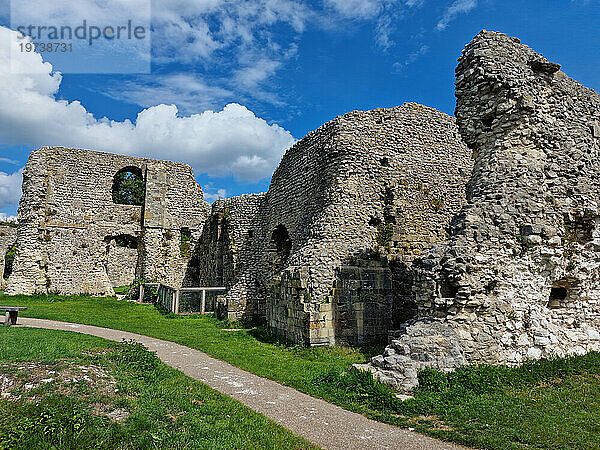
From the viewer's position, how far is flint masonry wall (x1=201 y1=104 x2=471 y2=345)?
449 inches

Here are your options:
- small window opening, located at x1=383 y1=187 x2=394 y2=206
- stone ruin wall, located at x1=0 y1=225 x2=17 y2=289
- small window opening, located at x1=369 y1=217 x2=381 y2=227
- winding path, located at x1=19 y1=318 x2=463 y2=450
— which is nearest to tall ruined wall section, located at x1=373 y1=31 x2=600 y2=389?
winding path, located at x1=19 y1=318 x2=463 y2=450

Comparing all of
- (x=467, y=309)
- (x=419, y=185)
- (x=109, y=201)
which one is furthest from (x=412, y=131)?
(x=109, y=201)

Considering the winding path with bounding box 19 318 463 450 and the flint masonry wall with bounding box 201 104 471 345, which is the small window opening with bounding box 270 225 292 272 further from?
the winding path with bounding box 19 318 463 450

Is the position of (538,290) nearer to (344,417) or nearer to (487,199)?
(487,199)

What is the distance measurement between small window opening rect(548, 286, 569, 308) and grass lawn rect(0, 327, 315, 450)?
23.3 feet

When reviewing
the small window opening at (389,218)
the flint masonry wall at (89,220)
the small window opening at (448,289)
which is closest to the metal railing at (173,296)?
the flint masonry wall at (89,220)

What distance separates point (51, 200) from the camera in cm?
2267

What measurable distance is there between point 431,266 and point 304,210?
19.3 ft

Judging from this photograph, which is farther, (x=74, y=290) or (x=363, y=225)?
(x=74, y=290)

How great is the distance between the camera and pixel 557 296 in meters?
9.80

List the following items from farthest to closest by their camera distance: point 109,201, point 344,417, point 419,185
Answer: point 109,201 < point 419,185 < point 344,417

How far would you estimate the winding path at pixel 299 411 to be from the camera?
534cm

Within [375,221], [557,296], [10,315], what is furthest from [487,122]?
[10,315]

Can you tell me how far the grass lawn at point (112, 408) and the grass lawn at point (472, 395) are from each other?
1703mm
